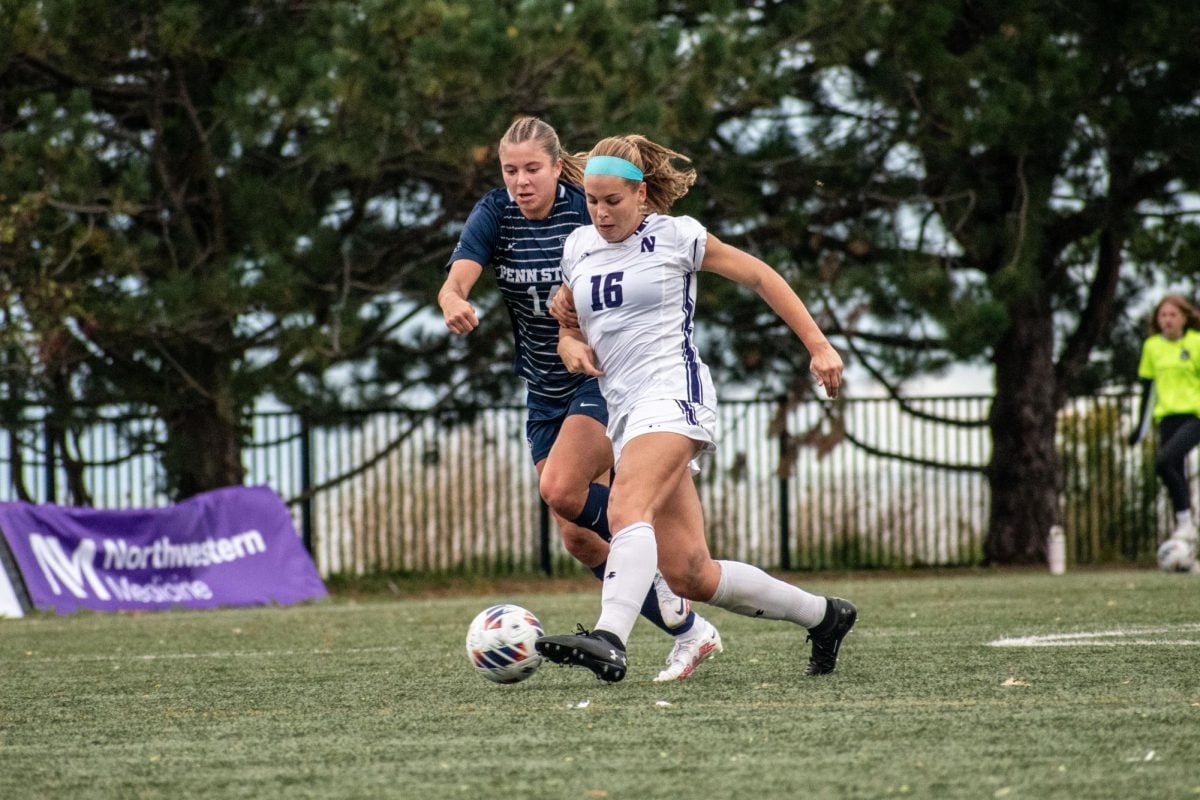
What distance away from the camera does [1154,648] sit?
6.27 meters

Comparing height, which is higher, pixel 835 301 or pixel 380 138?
pixel 380 138

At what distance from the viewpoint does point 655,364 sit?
548 centimetres

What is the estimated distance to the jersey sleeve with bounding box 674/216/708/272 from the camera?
552 centimetres

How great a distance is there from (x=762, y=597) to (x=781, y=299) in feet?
3.22

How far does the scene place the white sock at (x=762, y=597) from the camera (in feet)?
18.4

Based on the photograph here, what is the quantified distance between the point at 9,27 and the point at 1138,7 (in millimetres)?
9835

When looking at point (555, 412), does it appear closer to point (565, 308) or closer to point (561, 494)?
point (561, 494)

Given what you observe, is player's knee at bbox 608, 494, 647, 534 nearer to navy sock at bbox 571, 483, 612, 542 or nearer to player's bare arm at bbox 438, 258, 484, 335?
player's bare arm at bbox 438, 258, 484, 335

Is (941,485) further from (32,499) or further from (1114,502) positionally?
(32,499)

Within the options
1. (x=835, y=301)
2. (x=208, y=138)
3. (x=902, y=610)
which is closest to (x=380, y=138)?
(x=208, y=138)

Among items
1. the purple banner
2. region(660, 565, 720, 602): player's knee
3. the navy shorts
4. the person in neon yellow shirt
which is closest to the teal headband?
the navy shorts

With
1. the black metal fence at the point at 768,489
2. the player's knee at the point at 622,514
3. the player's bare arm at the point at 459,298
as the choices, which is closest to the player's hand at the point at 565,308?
the player's bare arm at the point at 459,298

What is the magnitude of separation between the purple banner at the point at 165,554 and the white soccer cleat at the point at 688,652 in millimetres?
8103

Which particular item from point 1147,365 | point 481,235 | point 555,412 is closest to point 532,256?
point 481,235
